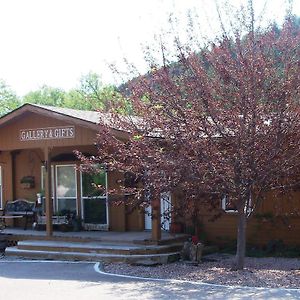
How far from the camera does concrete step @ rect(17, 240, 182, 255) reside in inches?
518

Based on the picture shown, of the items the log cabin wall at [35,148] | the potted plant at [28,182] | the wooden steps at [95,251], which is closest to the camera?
the wooden steps at [95,251]

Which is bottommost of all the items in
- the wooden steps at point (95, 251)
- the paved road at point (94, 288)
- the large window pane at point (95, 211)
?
the paved road at point (94, 288)

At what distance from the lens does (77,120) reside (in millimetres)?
14375

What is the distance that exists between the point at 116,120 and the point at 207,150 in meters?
2.09

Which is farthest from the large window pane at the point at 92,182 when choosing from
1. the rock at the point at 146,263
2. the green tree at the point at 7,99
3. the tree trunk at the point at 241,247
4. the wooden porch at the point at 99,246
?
the green tree at the point at 7,99

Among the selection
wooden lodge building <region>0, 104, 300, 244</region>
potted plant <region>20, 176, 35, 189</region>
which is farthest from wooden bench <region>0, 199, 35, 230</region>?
potted plant <region>20, 176, 35, 189</region>

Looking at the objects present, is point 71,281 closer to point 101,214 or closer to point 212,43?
point 212,43

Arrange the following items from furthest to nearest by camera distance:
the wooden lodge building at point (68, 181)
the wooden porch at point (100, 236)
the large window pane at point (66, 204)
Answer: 1. the large window pane at point (66, 204)
2. the wooden lodge building at point (68, 181)
3. the wooden porch at point (100, 236)

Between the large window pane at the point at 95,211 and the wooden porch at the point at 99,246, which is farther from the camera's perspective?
the large window pane at the point at 95,211

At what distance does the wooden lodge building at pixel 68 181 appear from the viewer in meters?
14.6

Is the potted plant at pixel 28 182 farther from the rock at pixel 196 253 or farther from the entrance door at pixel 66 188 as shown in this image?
the rock at pixel 196 253

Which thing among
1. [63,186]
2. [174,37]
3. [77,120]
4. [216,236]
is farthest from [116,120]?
[63,186]

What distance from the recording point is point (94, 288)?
400 inches

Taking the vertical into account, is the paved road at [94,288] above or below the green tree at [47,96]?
below
